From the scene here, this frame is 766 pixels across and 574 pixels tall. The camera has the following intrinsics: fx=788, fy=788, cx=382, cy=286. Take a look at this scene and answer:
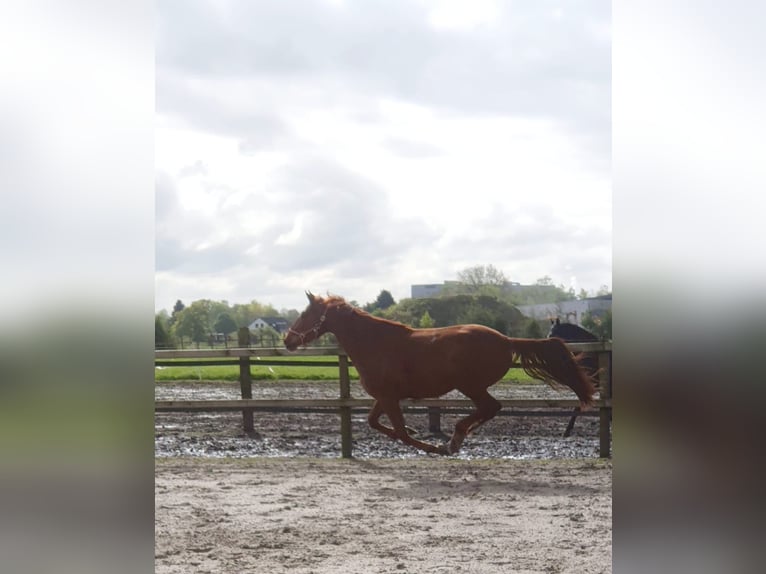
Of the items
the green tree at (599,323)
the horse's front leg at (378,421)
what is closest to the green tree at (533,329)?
the green tree at (599,323)

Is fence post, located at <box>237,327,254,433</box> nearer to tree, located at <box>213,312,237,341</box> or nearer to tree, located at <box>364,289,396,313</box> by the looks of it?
tree, located at <box>213,312,237,341</box>

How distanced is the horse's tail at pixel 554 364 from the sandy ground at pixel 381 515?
0.55 meters

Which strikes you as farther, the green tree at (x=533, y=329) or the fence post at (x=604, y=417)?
the fence post at (x=604, y=417)

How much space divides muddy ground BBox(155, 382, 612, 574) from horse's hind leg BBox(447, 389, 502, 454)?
0.47 feet

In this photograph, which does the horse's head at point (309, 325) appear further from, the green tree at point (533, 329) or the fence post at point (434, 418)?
the green tree at point (533, 329)

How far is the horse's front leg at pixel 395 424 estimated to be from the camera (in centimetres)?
494

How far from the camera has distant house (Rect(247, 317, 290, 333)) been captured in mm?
5160

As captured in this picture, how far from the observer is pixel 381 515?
4051mm

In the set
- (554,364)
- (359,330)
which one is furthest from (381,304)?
(554,364)

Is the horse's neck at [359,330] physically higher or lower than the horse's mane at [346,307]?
lower

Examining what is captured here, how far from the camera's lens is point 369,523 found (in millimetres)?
3914

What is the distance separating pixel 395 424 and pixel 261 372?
52.0 inches

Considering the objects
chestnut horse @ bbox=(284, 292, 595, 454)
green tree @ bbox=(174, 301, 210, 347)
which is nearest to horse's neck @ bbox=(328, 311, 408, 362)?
chestnut horse @ bbox=(284, 292, 595, 454)

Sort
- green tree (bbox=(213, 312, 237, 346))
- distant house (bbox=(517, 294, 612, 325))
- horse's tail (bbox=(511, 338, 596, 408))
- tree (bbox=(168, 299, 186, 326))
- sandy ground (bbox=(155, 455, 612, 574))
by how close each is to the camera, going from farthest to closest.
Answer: green tree (bbox=(213, 312, 237, 346)), tree (bbox=(168, 299, 186, 326)), distant house (bbox=(517, 294, 612, 325)), horse's tail (bbox=(511, 338, 596, 408)), sandy ground (bbox=(155, 455, 612, 574))
